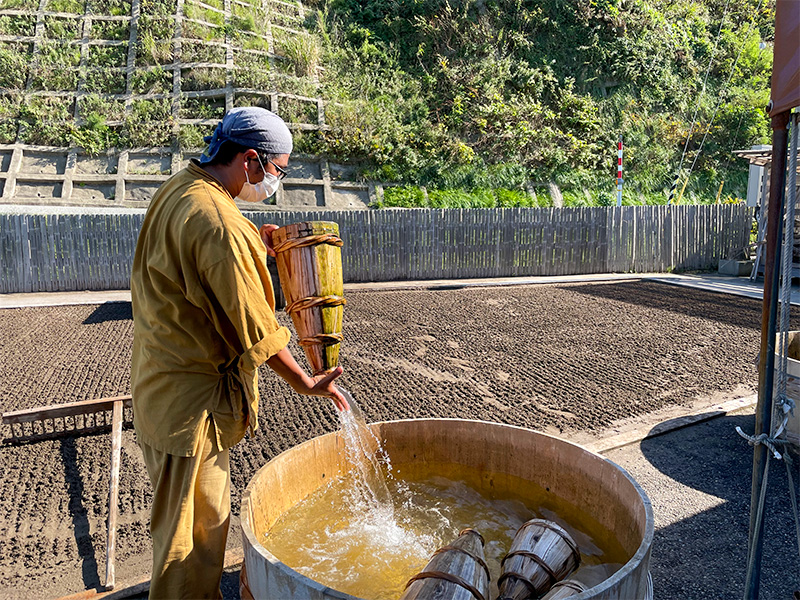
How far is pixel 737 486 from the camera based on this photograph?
137 inches

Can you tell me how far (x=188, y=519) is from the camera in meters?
1.93

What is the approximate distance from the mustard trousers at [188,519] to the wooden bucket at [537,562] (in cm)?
103

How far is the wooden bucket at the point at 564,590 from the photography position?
1.69 metres

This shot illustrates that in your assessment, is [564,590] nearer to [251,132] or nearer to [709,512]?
[251,132]

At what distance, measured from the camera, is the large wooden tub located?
66.9 inches

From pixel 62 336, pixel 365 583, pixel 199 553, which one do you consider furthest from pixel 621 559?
pixel 62 336

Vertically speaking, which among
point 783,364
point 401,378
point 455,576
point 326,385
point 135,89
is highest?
point 135,89

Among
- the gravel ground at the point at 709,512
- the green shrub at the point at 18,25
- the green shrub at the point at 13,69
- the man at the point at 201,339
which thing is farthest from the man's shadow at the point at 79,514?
the green shrub at the point at 18,25

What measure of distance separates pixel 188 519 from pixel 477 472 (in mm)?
1346

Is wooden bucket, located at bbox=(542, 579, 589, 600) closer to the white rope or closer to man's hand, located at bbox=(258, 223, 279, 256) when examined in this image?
the white rope

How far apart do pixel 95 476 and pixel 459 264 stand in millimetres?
9121

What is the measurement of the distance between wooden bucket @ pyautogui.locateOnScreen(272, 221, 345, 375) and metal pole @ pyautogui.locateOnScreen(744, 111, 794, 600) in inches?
57.0

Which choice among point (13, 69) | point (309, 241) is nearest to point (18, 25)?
point (13, 69)

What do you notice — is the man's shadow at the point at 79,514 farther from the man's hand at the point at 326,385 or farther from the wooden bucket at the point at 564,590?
the wooden bucket at the point at 564,590
